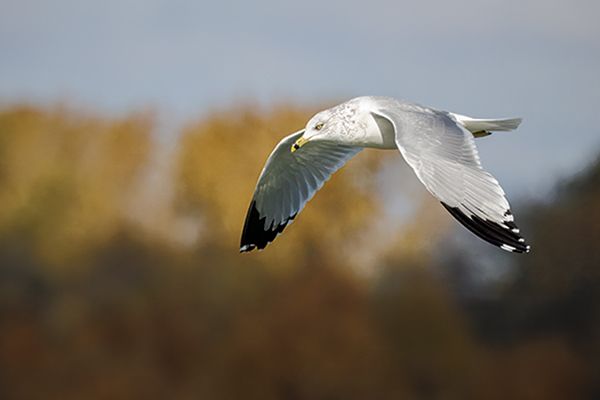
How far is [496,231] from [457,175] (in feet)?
0.76

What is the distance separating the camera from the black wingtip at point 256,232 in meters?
3.53

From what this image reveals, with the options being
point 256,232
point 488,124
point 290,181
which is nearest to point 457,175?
point 488,124

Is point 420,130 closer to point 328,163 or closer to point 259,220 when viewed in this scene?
point 328,163

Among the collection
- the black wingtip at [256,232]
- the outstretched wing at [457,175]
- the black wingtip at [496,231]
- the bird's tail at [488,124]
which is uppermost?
the bird's tail at [488,124]

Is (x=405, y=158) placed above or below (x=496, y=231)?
above

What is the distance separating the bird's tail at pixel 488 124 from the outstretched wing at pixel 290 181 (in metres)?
0.76

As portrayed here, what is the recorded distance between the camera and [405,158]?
2346 mm

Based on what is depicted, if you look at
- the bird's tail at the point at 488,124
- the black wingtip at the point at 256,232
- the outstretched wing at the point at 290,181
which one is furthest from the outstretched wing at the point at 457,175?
the black wingtip at the point at 256,232

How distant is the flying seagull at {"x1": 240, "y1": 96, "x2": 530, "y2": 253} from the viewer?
7.12ft

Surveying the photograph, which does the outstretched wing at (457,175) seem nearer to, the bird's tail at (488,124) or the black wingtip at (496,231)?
the black wingtip at (496,231)

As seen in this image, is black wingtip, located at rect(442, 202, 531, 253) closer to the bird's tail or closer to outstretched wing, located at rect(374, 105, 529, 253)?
outstretched wing, located at rect(374, 105, 529, 253)

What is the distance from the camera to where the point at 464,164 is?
2.30 m

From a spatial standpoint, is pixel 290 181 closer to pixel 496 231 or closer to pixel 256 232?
pixel 256 232

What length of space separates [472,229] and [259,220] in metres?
1.58
